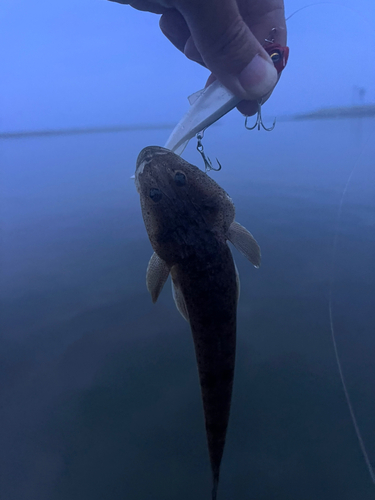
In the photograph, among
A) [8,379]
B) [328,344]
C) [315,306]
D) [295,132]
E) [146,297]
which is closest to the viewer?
[8,379]

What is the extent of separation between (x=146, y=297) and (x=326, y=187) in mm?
2682

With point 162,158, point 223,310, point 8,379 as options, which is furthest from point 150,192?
point 8,379

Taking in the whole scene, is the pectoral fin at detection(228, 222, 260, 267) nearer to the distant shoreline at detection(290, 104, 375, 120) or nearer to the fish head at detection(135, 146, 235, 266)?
the fish head at detection(135, 146, 235, 266)

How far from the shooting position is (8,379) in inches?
73.3

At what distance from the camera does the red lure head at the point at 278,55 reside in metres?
1.24

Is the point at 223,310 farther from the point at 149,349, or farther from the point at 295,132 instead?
the point at 295,132

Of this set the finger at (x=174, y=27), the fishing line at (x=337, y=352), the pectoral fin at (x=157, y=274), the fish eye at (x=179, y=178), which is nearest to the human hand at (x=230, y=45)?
the finger at (x=174, y=27)

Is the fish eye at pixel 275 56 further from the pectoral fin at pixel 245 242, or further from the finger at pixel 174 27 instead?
the pectoral fin at pixel 245 242

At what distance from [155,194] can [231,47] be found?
77cm

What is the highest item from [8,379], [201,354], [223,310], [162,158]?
[162,158]

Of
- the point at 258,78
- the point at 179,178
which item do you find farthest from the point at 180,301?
the point at 258,78

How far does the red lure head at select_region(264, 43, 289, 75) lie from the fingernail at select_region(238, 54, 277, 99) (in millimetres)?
66

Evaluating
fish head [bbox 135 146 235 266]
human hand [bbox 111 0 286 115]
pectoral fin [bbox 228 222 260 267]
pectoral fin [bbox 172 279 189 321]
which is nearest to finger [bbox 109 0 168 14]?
human hand [bbox 111 0 286 115]

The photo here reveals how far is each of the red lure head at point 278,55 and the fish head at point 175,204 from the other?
0.61m
